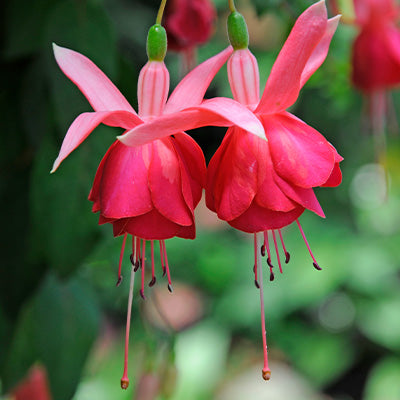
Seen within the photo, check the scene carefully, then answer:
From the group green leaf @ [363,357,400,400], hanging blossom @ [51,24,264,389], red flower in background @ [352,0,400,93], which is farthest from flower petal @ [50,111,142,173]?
green leaf @ [363,357,400,400]

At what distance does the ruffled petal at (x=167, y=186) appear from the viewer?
0.39 meters

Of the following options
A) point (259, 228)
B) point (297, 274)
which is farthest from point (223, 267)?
point (259, 228)

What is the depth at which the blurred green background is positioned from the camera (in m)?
0.65

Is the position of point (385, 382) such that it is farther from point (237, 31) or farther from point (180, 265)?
point (237, 31)

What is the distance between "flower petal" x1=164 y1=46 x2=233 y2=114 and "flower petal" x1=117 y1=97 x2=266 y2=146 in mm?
48

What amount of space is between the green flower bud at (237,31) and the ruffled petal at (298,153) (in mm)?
66

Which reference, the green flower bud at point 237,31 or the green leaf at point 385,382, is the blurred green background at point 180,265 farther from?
the green flower bud at point 237,31

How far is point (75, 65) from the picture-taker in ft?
1.34

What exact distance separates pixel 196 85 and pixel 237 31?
0.05 m

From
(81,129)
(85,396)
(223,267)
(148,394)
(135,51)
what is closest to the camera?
(81,129)

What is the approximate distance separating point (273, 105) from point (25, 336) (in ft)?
1.68

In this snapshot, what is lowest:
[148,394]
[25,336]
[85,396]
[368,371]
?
[368,371]

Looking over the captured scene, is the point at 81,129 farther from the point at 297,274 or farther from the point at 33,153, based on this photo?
the point at 297,274

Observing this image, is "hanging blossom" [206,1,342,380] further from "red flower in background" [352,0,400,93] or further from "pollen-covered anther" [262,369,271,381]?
"red flower in background" [352,0,400,93]
